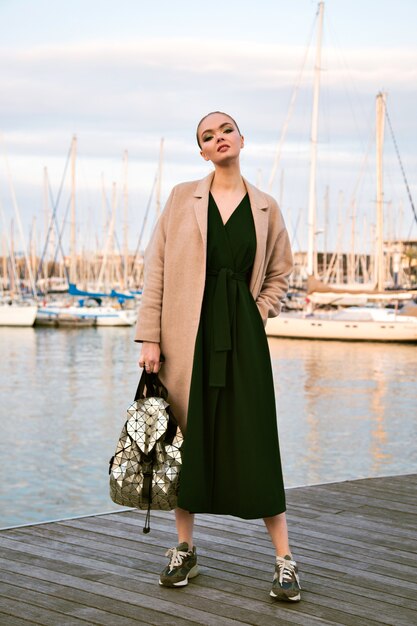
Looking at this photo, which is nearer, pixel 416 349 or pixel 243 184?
pixel 243 184

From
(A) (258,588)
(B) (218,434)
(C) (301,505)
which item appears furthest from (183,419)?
(C) (301,505)

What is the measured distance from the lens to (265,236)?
3297 mm

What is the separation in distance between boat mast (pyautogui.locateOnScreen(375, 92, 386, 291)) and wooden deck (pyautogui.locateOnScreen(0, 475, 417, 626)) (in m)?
27.8

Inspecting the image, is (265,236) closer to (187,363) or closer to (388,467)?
(187,363)

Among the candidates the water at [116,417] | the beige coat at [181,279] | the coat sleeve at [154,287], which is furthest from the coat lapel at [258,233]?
the water at [116,417]

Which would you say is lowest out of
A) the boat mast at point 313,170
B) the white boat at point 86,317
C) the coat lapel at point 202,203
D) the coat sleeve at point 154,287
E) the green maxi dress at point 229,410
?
the white boat at point 86,317

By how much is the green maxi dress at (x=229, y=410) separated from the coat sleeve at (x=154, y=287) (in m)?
0.17

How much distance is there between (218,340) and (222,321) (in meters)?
Answer: 0.07

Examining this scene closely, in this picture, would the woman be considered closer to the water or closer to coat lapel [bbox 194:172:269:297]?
coat lapel [bbox 194:172:269:297]

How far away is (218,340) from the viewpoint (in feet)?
10.4

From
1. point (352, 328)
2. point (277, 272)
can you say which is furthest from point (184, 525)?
point (352, 328)

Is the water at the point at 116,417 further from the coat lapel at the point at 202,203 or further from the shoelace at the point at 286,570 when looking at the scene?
the coat lapel at the point at 202,203

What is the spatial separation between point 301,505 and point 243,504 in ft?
4.37

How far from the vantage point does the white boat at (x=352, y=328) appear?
30703 mm
